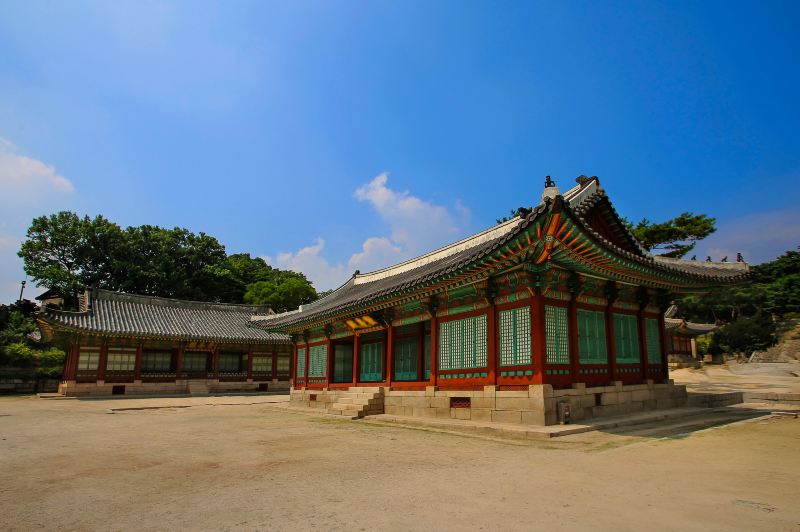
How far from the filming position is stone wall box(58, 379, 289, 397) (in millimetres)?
31600

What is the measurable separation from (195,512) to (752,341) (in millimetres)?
55192

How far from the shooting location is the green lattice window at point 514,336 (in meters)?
12.9

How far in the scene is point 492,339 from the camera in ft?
45.7

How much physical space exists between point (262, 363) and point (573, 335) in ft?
108

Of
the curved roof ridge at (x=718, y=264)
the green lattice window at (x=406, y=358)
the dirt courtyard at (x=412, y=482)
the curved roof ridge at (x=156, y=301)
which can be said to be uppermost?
the curved roof ridge at (x=156, y=301)

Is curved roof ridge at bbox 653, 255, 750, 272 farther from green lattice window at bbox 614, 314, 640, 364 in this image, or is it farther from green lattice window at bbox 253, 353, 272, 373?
green lattice window at bbox 253, 353, 272, 373

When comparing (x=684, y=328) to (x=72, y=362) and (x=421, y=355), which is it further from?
(x=72, y=362)

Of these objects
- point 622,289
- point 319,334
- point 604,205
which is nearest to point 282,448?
point 622,289

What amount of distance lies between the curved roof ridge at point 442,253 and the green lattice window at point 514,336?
2.80 m

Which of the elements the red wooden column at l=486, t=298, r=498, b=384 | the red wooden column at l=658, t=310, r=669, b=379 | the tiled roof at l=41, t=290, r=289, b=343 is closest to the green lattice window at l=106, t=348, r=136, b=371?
the tiled roof at l=41, t=290, r=289, b=343

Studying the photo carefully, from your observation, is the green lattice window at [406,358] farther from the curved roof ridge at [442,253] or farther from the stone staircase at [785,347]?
the stone staircase at [785,347]

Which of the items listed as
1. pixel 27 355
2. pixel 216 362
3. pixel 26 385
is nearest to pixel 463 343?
pixel 216 362

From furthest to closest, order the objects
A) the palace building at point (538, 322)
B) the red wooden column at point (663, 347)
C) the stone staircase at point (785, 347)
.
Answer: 1. the stone staircase at point (785, 347)
2. the red wooden column at point (663, 347)
3. the palace building at point (538, 322)

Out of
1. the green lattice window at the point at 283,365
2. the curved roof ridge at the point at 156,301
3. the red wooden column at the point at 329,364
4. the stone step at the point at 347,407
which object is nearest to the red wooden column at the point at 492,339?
the stone step at the point at 347,407
